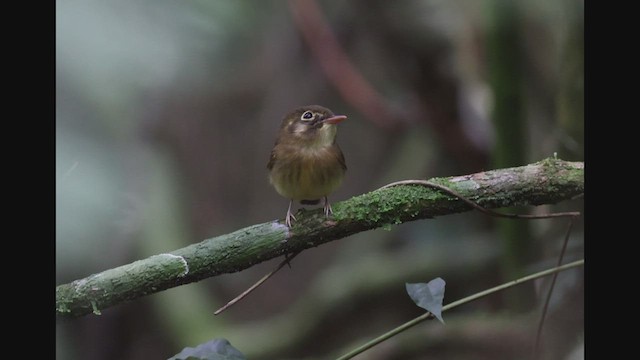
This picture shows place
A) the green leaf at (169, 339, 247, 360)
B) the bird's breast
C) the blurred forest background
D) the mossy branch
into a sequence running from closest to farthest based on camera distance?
the green leaf at (169, 339, 247, 360)
the mossy branch
the blurred forest background
the bird's breast

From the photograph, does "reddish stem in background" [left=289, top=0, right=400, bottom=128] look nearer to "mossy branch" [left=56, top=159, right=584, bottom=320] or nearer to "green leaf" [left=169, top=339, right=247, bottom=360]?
"mossy branch" [left=56, top=159, right=584, bottom=320]

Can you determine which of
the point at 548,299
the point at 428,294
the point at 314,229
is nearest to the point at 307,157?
the point at 314,229

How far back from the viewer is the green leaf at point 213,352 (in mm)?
1232

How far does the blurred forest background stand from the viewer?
1500mm

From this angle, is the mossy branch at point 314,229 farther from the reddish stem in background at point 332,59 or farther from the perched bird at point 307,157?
the reddish stem in background at point 332,59

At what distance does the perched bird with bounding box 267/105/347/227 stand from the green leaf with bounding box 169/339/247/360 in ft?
1.50

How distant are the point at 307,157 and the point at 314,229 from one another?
255 millimetres

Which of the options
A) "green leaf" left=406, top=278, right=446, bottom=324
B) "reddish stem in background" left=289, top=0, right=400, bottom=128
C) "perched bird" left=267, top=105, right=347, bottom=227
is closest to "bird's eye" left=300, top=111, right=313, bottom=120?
"perched bird" left=267, top=105, right=347, bottom=227

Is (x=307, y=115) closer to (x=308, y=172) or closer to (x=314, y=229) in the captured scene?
(x=308, y=172)

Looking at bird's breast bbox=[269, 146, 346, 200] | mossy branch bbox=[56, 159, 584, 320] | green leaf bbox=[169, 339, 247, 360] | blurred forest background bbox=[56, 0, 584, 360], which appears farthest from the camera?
bird's breast bbox=[269, 146, 346, 200]

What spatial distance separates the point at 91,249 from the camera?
1.49 meters

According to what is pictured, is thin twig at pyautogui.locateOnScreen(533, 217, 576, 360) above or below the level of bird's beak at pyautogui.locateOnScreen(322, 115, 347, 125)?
below

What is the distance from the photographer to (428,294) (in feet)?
4.29
